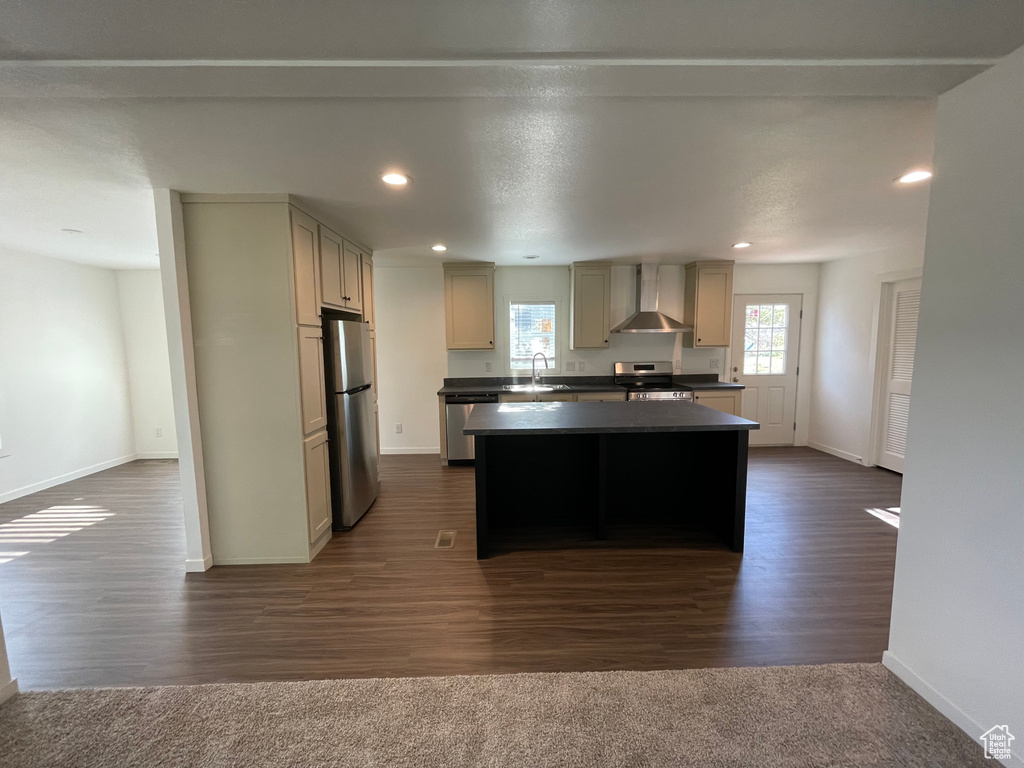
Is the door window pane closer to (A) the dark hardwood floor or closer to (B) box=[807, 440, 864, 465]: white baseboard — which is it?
(B) box=[807, 440, 864, 465]: white baseboard

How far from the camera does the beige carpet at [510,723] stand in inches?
53.3

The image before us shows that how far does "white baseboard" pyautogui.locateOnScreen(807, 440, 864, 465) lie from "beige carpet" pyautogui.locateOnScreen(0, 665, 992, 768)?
12.4ft

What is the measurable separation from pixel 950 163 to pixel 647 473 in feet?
7.54

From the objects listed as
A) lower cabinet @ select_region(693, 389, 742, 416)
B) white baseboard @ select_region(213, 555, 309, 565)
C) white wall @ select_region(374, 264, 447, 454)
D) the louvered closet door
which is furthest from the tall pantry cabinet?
the louvered closet door

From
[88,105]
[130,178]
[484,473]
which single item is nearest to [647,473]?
[484,473]

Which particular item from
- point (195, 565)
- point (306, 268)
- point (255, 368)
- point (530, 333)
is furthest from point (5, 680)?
point (530, 333)

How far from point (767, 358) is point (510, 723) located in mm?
5326

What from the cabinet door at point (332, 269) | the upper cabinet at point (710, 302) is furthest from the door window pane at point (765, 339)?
the cabinet door at point (332, 269)

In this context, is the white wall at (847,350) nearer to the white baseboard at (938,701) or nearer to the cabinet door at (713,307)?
the cabinet door at (713,307)

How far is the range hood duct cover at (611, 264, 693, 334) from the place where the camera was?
4754mm

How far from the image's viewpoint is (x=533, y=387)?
15.9 feet

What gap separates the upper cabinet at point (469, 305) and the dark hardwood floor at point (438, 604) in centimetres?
230

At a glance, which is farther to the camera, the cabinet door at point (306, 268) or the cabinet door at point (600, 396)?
the cabinet door at point (600, 396)

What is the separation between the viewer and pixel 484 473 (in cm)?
268
